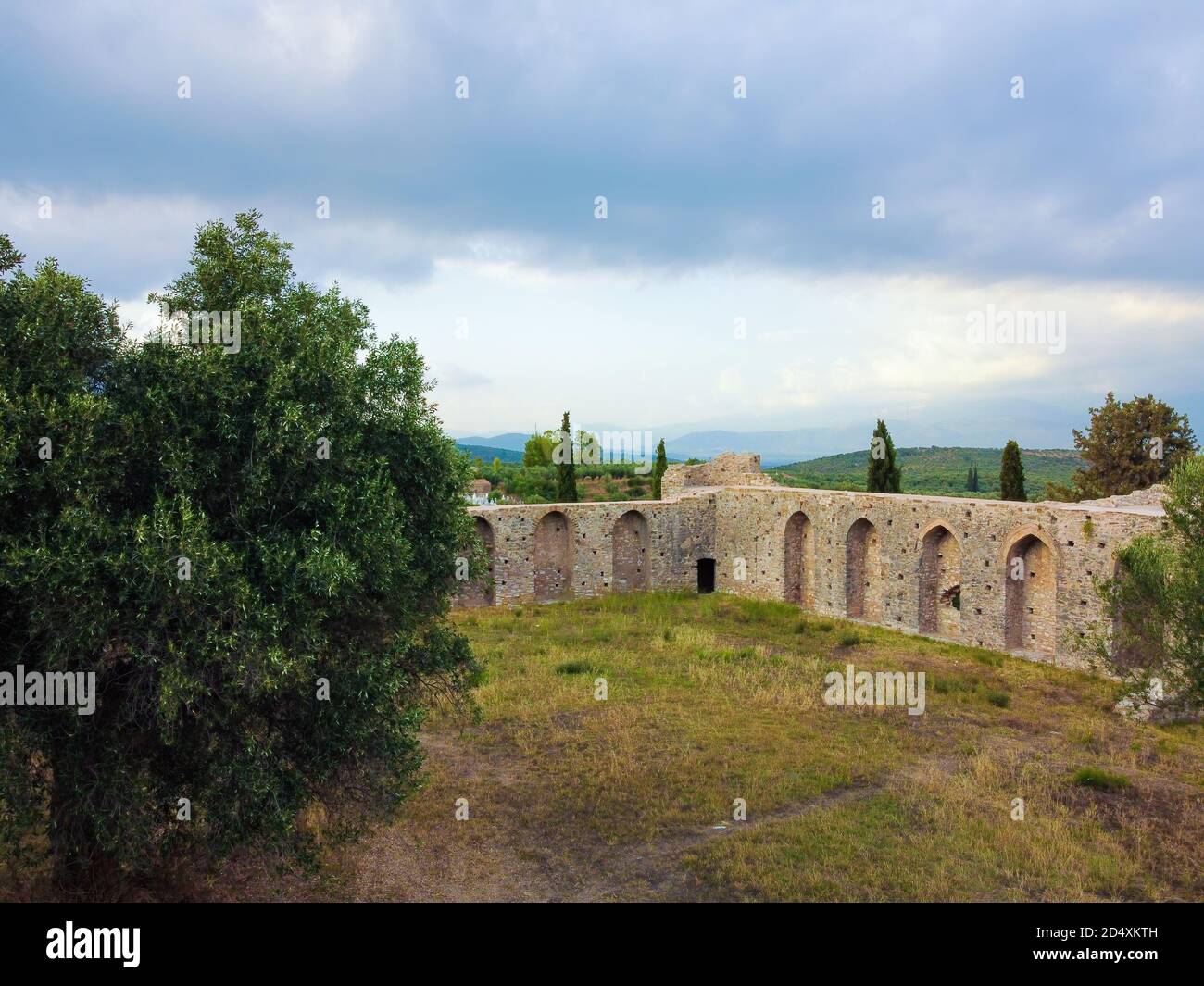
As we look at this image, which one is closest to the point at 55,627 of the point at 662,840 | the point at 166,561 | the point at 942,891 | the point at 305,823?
the point at 166,561

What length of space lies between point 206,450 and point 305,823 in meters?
7.10

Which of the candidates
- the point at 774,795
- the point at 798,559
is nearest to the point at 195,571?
the point at 774,795

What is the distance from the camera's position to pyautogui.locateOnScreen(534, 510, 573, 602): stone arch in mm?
33156

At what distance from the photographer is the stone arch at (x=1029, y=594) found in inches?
922

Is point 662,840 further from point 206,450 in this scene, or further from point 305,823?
point 206,450

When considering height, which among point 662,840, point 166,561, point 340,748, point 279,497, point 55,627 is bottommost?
point 662,840

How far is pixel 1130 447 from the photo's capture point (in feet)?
122

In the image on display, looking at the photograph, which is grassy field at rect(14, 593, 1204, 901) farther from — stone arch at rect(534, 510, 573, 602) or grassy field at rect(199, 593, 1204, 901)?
stone arch at rect(534, 510, 573, 602)

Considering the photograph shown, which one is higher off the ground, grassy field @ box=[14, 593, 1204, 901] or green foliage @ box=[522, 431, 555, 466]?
green foliage @ box=[522, 431, 555, 466]

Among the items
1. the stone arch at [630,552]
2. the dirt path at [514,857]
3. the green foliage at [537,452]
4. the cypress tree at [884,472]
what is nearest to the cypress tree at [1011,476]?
the cypress tree at [884,472]

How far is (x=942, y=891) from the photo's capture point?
11.1 meters

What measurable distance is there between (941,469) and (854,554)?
227ft

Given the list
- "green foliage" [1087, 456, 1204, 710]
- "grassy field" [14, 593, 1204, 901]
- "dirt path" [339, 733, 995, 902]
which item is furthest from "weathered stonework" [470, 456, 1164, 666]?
"dirt path" [339, 733, 995, 902]

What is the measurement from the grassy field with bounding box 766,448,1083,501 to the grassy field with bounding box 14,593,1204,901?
49.5 metres
